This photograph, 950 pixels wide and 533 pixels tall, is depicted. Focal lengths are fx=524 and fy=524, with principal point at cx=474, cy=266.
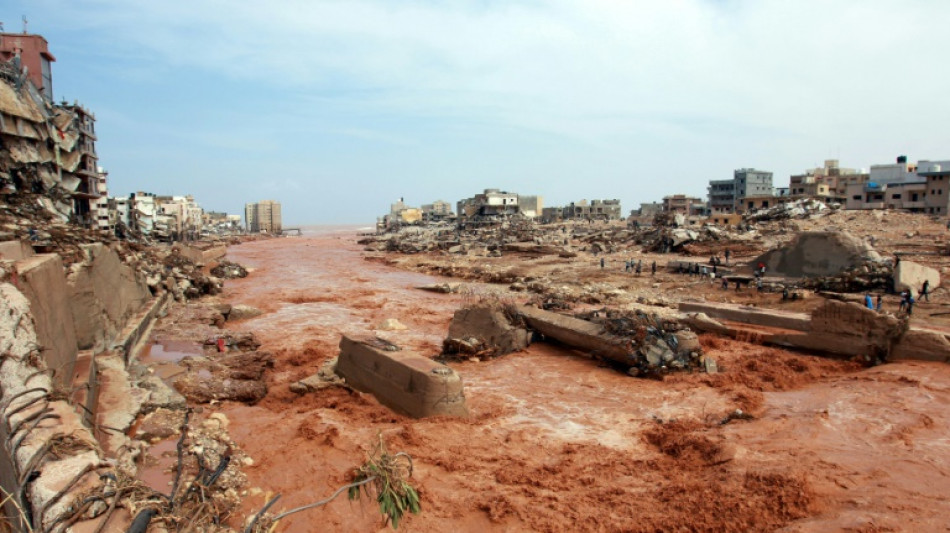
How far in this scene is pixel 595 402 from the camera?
890 centimetres

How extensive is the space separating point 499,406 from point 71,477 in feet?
19.8

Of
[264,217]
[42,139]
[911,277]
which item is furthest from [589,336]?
Answer: [264,217]

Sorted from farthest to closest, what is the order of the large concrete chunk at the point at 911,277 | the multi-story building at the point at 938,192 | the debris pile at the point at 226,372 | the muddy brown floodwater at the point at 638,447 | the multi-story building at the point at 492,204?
the multi-story building at the point at 492,204
the multi-story building at the point at 938,192
the large concrete chunk at the point at 911,277
the debris pile at the point at 226,372
the muddy brown floodwater at the point at 638,447

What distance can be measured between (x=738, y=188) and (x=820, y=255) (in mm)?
50491

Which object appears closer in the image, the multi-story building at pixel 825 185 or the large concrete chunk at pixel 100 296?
the large concrete chunk at pixel 100 296

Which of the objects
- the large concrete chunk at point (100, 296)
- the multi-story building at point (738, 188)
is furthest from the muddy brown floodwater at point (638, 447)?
the multi-story building at point (738, 188)

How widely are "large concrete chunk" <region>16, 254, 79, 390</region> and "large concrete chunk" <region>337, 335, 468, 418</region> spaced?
161 inches

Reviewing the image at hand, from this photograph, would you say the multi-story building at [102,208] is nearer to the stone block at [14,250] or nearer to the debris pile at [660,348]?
the stone block at [14,250]

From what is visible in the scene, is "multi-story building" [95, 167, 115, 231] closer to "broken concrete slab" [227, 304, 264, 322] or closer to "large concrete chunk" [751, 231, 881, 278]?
"broken concrete slab" [227, 304, 264, 322]

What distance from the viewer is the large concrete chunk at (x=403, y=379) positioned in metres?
7.75

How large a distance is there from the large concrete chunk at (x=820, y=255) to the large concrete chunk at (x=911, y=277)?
56.3 inches

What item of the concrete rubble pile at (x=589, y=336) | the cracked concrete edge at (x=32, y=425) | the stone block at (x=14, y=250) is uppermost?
the stone block at (x=14, y=250)

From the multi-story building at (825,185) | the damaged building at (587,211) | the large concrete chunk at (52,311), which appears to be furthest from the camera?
the damaged building at (587,211)

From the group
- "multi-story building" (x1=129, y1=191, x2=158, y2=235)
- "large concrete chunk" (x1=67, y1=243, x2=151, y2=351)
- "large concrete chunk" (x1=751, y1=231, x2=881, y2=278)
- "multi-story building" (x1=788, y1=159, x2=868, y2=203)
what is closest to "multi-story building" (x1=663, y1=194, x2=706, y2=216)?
"multi-story building" (x1=788, y1=159, x2=868, y2=203)
